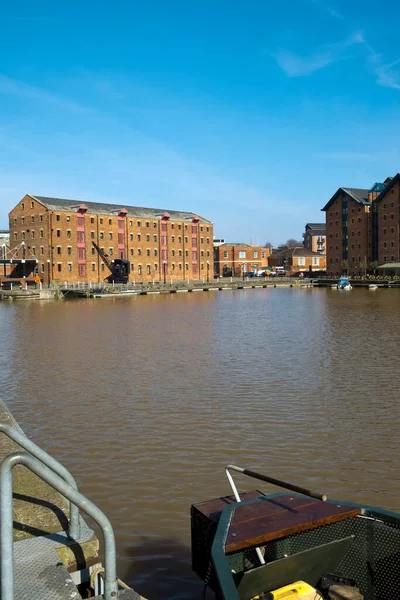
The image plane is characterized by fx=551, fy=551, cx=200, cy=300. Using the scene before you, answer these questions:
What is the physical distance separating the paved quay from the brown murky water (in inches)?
53.7

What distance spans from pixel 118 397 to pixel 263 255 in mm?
134903

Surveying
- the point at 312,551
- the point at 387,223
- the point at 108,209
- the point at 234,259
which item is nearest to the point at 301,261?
the point at 234,259

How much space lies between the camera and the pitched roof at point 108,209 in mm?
85562

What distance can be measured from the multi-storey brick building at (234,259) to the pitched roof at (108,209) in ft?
97.2

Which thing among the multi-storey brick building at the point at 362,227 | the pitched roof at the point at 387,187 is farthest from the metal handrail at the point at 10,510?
the multi-storey brick building at the point at 362,227

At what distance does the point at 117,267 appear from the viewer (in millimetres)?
91062

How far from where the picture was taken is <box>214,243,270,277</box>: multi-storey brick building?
13825cm

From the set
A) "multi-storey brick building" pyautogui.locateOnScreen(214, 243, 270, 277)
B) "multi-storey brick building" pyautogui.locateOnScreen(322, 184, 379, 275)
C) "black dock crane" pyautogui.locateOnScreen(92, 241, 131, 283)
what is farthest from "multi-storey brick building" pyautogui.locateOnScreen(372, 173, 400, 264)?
"black dock crane" pyautogui.locateOnScreen(92, 241, 131, 283)

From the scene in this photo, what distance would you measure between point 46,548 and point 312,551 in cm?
253

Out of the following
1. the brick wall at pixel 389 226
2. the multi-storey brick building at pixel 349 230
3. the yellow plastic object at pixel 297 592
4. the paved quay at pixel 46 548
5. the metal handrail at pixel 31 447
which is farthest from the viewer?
the multi-storey brick building at pixel 349 230

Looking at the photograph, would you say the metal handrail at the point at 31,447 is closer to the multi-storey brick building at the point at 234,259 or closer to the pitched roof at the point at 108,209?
the pitched roof at the point at 108,209

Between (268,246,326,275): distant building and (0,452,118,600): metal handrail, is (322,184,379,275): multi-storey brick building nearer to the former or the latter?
(268,246,326,275): distant building

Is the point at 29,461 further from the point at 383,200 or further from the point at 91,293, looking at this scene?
the point at 383,200

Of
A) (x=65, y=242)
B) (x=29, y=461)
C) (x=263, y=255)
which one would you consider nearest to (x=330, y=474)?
(x=29, y=461)
